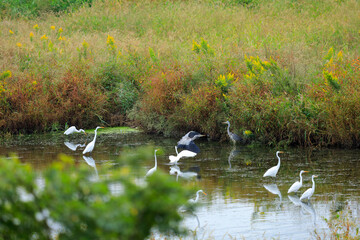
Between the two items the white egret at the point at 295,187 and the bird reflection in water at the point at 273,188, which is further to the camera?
the bird reflection in water at the point at 273,188

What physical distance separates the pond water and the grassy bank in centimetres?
64

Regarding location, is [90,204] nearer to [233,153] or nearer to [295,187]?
[295,187]

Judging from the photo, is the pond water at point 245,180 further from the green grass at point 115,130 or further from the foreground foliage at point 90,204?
the foreground foliage at point 90,204

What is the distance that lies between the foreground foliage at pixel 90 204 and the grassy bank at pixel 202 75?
30.6 ft

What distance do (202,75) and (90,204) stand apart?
11971 millimetres

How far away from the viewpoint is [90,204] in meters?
2.56

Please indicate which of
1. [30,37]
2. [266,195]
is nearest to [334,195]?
[266,195]

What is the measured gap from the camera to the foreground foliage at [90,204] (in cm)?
235

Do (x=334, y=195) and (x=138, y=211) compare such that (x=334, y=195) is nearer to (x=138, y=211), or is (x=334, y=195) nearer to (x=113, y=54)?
(x=138, y=211)

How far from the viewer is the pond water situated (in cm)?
647

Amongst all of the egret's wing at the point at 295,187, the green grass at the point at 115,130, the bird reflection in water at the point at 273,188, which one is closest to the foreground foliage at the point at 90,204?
→ the egret's wing at the point at 295,187

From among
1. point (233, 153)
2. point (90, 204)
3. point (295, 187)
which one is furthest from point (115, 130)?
point (90, 204)

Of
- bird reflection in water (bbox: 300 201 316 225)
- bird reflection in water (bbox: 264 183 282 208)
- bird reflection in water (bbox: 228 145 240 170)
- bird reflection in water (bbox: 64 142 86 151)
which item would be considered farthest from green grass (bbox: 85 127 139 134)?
bird reflection in water (bbox: 300 201 316 225)

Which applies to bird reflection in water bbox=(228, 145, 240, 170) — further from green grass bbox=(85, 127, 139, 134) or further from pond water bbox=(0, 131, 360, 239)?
green grass bbox=(85, 127, 139, 134)
